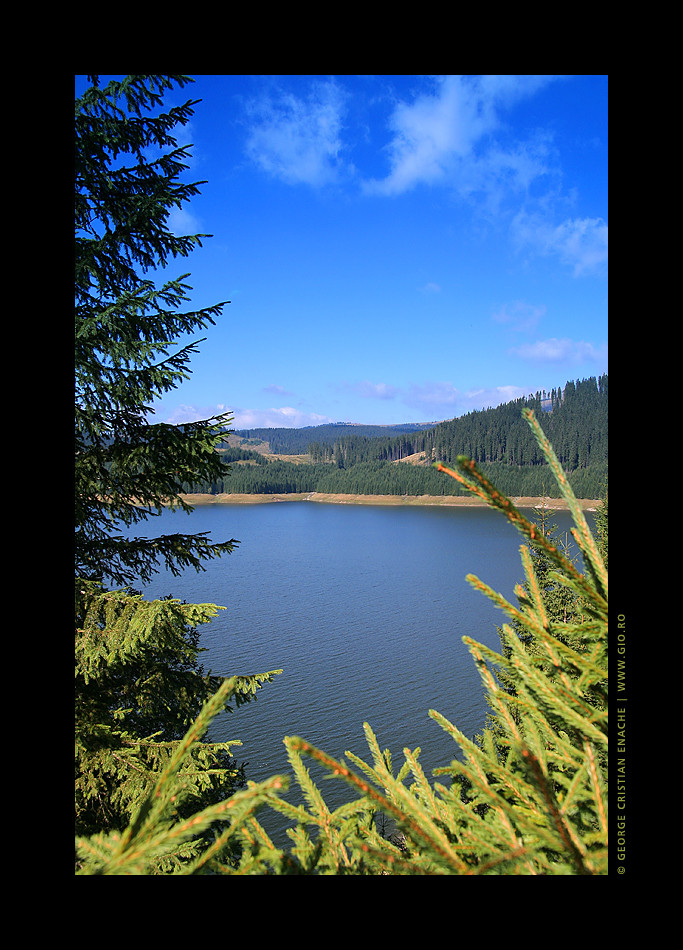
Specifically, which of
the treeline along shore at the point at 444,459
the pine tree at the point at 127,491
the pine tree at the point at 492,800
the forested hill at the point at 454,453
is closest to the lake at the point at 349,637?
the pine tree at the point at 492,800

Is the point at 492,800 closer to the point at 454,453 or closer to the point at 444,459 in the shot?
the point at 454,453

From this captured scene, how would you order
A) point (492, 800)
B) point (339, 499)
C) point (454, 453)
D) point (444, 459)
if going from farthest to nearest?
point (339, 499), point (444, 459), point (454, 453), point (492, 800)

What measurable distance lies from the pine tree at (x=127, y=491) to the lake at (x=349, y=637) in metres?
2.75

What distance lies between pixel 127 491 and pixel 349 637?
19.8m

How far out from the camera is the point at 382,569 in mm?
37656

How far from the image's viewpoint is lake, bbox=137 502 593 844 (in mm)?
14727

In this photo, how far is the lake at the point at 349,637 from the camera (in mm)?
14727

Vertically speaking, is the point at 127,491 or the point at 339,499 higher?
the point at 127,491

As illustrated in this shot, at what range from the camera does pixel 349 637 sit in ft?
73.9

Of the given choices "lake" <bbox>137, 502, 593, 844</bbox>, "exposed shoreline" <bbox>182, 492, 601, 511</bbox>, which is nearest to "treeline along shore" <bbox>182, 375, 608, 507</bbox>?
"exposed shoreline" <bbox>182, 492, 601, 511</bbox>

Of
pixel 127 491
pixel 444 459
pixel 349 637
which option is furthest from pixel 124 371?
pixel 444 459

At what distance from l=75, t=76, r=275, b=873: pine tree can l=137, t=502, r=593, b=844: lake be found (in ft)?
9.01
